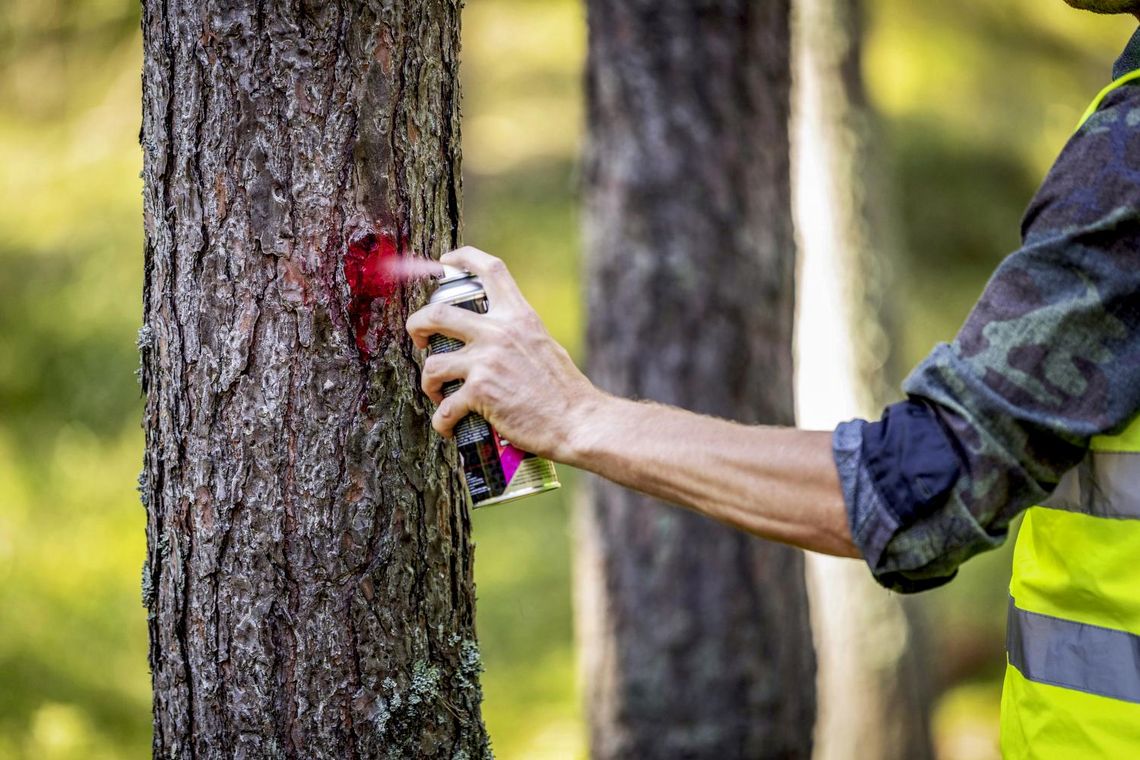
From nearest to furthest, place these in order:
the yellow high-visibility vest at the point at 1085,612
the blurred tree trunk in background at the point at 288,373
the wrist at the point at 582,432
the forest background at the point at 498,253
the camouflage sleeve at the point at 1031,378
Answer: the camouflage sleeve at the point at 1031,378
the yellow high-visibility vest at the point at 1085,612
the wrist at the point at 582,432
the blurred tree trunk in background at the point at 288,373
the forest background at the point at 498,253

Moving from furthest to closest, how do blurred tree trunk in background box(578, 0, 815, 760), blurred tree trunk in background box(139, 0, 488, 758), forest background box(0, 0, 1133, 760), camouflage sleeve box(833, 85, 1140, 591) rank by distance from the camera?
forest background box(0, 0, 1133, 760)
blurred tree trunk in background box(578, 0, 815, 760)
blurred tree trunk in background box(139, 0, 488, 758)
camouflage sleeve box(833, 85, 1140, 591)

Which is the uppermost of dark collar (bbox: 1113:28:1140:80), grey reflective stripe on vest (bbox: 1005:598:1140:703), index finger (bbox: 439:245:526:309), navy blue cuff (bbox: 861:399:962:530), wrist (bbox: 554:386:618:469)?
dark collar (bbox: 1113:28:1140:80)

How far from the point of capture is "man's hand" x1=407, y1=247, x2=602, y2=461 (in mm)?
1544

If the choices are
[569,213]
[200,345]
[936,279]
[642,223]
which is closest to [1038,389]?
[200,345]

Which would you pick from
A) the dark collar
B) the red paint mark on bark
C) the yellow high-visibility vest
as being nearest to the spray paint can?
the red paint mark on bark

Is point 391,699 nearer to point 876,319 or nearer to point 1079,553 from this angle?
point 1079,553

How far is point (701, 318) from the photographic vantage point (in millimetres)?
3828

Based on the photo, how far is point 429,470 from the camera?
5.91 feet

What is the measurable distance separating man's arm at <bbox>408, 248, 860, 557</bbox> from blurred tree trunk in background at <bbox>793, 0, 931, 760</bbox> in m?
3.60

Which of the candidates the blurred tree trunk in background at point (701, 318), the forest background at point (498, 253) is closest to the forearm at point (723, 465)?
the blurred tree trunk in background at point (701, 318)

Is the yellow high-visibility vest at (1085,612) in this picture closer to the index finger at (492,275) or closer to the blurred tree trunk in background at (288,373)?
the index finger at (492,275)

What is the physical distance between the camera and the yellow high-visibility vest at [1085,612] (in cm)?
139

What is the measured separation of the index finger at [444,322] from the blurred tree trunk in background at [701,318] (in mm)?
2313

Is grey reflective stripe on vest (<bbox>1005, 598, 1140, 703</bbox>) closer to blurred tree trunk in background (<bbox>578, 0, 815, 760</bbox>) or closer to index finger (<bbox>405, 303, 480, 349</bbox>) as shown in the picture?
index finger (<bbox>405, 303, 480, 349</bbox>)
